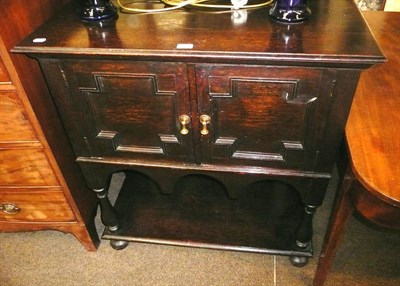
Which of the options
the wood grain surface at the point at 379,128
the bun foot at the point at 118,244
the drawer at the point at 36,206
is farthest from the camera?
the bun foot at the point at 118,244

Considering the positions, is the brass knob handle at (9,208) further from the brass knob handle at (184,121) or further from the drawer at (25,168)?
the brass knob handle at (184,121)

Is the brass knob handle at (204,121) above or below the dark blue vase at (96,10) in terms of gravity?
below

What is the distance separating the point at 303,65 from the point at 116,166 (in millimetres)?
594

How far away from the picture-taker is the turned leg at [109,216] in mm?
1139

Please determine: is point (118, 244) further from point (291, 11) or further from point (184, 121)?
point (291, 11)

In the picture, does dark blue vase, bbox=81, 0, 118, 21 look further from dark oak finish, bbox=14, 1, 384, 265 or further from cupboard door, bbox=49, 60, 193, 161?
cupboard door, bbox=49, 60, 193, 161

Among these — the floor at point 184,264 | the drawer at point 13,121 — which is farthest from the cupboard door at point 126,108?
the floor at point 184,264

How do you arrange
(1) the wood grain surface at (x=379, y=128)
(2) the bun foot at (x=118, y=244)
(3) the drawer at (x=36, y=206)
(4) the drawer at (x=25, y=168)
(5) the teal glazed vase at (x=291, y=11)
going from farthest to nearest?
(2) the bun foot at (x=118, y=244) → (3) the drawer at (x=36, y=206) → (4) the drawer at (x=25, y=168) → (5) the teal glazed vase at (x=291, y=11) → (1) the wood grain surface at (x=379, y=128)

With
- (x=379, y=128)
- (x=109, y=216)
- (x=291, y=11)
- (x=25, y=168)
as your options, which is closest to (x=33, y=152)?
(x=25, y=168)

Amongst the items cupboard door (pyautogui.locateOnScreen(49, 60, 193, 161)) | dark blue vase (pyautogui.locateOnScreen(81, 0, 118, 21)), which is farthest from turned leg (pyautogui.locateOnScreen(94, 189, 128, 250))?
dark blue vase (pyautogui.locateOnScreen(81, 0, 118, 21))

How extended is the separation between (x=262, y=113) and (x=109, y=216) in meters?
0.71

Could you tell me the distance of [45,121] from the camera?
0.94m

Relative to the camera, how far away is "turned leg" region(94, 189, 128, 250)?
3.74 ft

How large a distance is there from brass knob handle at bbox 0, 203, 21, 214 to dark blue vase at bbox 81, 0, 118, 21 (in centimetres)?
68
